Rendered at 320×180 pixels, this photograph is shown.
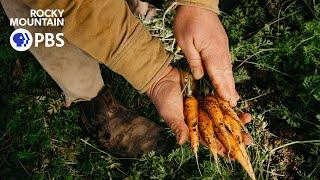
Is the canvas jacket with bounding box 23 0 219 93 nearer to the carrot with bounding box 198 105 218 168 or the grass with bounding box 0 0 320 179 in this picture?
the carrot with bounding box 198 105 218 168

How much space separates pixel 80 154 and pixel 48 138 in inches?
11.6

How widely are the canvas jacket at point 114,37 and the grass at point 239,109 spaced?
21.3 inches

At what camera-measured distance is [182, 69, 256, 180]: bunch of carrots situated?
291 centimetres

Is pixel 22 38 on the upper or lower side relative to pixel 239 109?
upper

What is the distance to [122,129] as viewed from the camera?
11.7 ft

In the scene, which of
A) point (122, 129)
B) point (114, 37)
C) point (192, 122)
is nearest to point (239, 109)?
point (192, 122)

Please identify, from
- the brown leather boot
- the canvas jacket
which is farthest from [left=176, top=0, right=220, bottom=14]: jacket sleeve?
the brown leather boot

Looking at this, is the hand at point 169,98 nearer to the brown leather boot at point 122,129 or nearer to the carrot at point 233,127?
the carrot at point 233,127

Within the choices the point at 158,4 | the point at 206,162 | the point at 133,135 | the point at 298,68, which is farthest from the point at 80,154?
the point at 298,68

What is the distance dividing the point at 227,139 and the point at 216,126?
117 mm

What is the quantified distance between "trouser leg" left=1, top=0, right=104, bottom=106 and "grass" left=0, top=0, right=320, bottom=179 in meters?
0.51

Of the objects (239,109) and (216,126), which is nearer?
(216,126)

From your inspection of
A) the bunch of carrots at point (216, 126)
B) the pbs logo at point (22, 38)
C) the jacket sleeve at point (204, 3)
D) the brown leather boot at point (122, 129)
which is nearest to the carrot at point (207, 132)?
the bunch of carrots at point (216, 126)

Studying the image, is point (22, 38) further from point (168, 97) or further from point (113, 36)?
point (168, 97)
